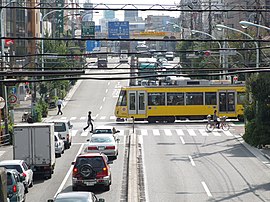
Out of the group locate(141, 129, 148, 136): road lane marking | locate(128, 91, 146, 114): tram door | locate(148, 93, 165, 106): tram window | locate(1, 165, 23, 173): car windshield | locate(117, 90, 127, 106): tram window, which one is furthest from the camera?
locate(117, 90, 127, 106): tram window

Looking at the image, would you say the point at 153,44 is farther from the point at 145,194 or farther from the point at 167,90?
the point at 145,194

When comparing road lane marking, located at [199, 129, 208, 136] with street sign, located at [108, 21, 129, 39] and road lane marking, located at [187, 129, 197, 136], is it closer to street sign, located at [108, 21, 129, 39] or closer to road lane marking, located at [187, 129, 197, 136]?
road lane marking, located at [187, 129, 197, 136]

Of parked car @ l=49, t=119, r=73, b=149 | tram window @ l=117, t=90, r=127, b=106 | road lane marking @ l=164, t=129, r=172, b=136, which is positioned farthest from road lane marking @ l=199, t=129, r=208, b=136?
parked car @ l=49, t=119, r=73, b=149

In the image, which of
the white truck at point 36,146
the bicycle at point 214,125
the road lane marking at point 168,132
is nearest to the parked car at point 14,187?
the white truck at point 36,146

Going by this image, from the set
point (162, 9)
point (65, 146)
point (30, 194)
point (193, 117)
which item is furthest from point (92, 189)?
point (193, 117)

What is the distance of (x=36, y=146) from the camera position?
1164 inches

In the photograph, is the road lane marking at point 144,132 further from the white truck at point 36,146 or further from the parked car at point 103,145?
the white truck at point 36,146

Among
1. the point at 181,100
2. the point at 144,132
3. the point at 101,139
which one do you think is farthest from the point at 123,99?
the point at 101,139

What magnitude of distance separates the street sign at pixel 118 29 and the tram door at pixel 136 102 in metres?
23.5

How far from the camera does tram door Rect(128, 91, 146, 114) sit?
57344mm

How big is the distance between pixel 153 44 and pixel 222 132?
11662 cm

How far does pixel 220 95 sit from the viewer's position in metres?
57.3

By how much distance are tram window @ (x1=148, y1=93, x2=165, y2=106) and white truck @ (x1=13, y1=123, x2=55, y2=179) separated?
27.6 metres

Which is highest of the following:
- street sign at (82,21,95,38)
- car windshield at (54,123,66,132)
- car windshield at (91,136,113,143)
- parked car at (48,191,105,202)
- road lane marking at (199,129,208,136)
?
street sign at (82,21,95,38)
